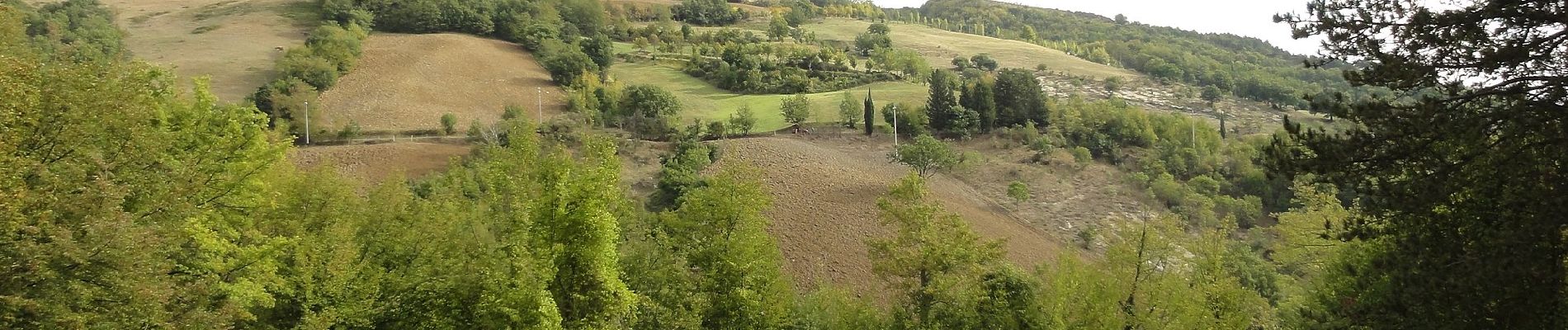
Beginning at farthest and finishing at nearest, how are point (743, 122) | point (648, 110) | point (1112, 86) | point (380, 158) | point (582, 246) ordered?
point (1112, 86)
point (648, 110)
point (743, 122)
point (380, 158)
point (582, 246)

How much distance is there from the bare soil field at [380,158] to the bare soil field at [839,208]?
13.9 m

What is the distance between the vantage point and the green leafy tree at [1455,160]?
830 cm

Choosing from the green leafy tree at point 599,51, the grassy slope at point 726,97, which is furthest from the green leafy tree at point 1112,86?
the green leafy tree at point 599,51

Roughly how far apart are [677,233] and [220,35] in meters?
67.2

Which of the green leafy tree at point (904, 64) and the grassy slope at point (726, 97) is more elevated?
the green leafy tree at point (904, 64)

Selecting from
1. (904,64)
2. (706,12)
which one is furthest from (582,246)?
(706,12)

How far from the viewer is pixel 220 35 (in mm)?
69312

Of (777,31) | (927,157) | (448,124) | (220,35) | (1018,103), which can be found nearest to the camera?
(927,157)

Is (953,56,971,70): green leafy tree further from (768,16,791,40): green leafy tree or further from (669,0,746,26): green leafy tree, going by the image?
(669,0,746,26): green leafy tree

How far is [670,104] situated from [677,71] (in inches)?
823

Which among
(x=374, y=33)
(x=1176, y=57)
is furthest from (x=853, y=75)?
(x=1176, y=57)

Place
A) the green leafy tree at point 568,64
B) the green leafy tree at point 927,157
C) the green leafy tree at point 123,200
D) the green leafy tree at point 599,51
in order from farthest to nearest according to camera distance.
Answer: the green leafy tree at point 599,51, the green leafy tree at point 568,64, the green leafy tree at point 927,157, the green leafy tree at point 123,200

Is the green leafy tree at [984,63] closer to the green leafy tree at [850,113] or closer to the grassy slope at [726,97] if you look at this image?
the grassy slope at [726,97]

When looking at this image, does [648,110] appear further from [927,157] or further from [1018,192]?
[1018,192]
